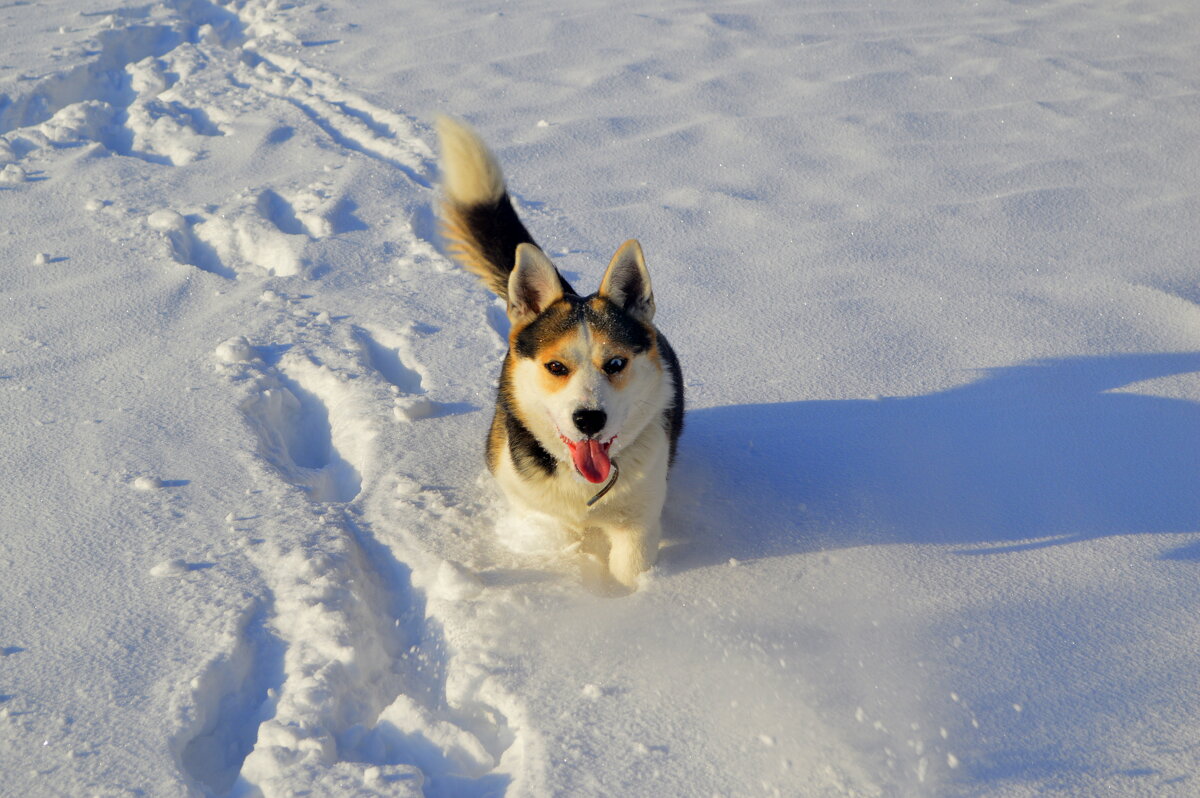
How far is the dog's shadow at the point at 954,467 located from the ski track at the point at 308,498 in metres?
0.88

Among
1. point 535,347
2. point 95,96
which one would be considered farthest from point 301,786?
point 95,96

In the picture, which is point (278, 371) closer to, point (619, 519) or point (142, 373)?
point (142, 373)

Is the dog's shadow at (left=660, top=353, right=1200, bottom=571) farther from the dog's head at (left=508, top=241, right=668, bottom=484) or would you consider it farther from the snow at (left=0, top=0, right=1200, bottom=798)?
the dog's head at (left=508, top=241, right=668, bottom=484)

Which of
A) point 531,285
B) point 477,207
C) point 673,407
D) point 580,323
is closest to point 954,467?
point 673,407

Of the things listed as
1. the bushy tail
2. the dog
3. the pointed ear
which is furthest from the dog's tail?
the dog

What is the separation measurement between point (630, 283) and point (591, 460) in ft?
1.96

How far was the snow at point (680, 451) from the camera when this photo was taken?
2125 mm

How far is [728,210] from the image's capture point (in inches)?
201

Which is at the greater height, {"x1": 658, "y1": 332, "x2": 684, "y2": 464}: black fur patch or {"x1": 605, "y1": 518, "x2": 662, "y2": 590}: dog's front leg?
{"x1": 658, "y1": 332, "x2": 684, "y2": 464}: black fur patch

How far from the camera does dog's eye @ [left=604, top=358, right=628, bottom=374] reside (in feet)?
8.32

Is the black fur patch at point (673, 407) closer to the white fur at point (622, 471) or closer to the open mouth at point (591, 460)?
the white fur at point (622, 471)

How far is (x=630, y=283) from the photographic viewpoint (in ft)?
9.02

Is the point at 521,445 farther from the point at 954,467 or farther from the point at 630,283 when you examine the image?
the point at 954,467

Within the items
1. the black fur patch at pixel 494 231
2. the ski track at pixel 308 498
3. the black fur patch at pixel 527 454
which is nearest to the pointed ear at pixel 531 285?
the black fur patch at pixel 527 454
